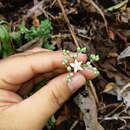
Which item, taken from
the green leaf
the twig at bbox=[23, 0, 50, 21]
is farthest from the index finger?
the twig at bbox=[23, 0, 50, 21]

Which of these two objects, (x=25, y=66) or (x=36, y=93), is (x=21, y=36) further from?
(x=36, y=93)

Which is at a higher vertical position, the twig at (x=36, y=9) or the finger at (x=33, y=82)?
the twig at (x=36, y=9)

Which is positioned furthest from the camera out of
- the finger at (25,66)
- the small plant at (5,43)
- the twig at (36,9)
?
the twig at (36,9)

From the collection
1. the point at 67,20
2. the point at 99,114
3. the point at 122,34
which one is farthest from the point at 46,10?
the point at 99,114

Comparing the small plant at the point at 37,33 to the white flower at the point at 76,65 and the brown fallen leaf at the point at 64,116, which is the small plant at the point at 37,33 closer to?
the brown fallen leaf at the point at 64,116

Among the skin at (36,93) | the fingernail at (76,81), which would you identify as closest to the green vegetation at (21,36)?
the skin at (36,93)

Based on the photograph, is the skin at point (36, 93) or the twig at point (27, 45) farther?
the twig at point (27, 45)

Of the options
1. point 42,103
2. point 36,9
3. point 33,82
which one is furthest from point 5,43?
point 42,103

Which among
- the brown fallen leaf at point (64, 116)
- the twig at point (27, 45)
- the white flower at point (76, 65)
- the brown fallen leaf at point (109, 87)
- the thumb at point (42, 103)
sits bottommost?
the brown fallen leaf at point (64, 116)

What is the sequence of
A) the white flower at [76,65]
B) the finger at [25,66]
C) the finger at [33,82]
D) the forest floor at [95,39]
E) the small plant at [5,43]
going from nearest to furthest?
the white flower at [76,65] < the finger at [25,66] < the finger at [33,82] < the forest floor at [95,39] < the small plant at [5,43]
